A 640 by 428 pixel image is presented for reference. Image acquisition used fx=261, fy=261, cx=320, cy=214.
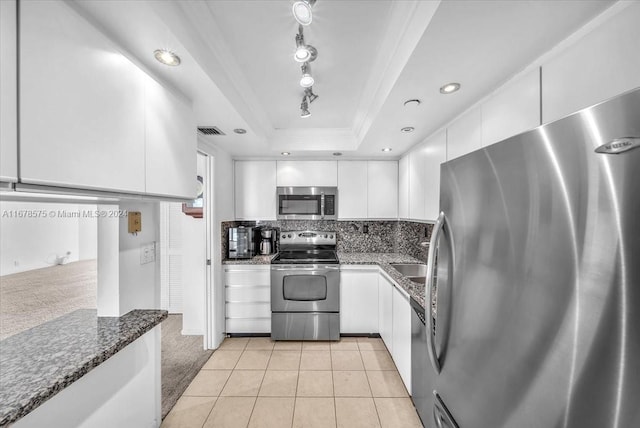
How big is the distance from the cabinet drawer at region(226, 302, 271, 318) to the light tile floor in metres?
0.31

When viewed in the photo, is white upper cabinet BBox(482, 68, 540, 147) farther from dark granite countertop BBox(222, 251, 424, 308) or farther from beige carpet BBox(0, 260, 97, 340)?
beige carpet BBox(0, 260, 97, 340)

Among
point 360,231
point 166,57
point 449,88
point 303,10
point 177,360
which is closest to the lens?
point 303,10

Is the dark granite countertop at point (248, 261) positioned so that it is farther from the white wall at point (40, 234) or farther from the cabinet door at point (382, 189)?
the white wall at point (40, 234)

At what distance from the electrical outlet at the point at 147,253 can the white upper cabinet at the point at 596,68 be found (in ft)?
7.37

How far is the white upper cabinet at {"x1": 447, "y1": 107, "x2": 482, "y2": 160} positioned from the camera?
5.38 ft

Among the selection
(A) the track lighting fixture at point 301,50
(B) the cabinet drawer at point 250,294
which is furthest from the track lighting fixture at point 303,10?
(B) the cabinet drawer at point 250,294

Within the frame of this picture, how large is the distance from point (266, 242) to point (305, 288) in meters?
0.83

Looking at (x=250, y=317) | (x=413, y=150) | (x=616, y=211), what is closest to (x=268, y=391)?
(x=250, y=317)

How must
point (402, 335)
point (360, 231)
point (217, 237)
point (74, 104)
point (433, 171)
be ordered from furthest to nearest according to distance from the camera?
point (360, 231) → point (217, 237) → point (433, 171) → point (402, 335) → point (74, 104)

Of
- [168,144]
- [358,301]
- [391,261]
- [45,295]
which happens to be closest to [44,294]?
[45,295]

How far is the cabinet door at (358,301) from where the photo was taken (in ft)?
9.58

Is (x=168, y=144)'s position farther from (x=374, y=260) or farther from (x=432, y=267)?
(x=374, y=260)

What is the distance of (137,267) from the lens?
1580 mm

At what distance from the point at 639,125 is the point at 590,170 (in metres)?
0.10
